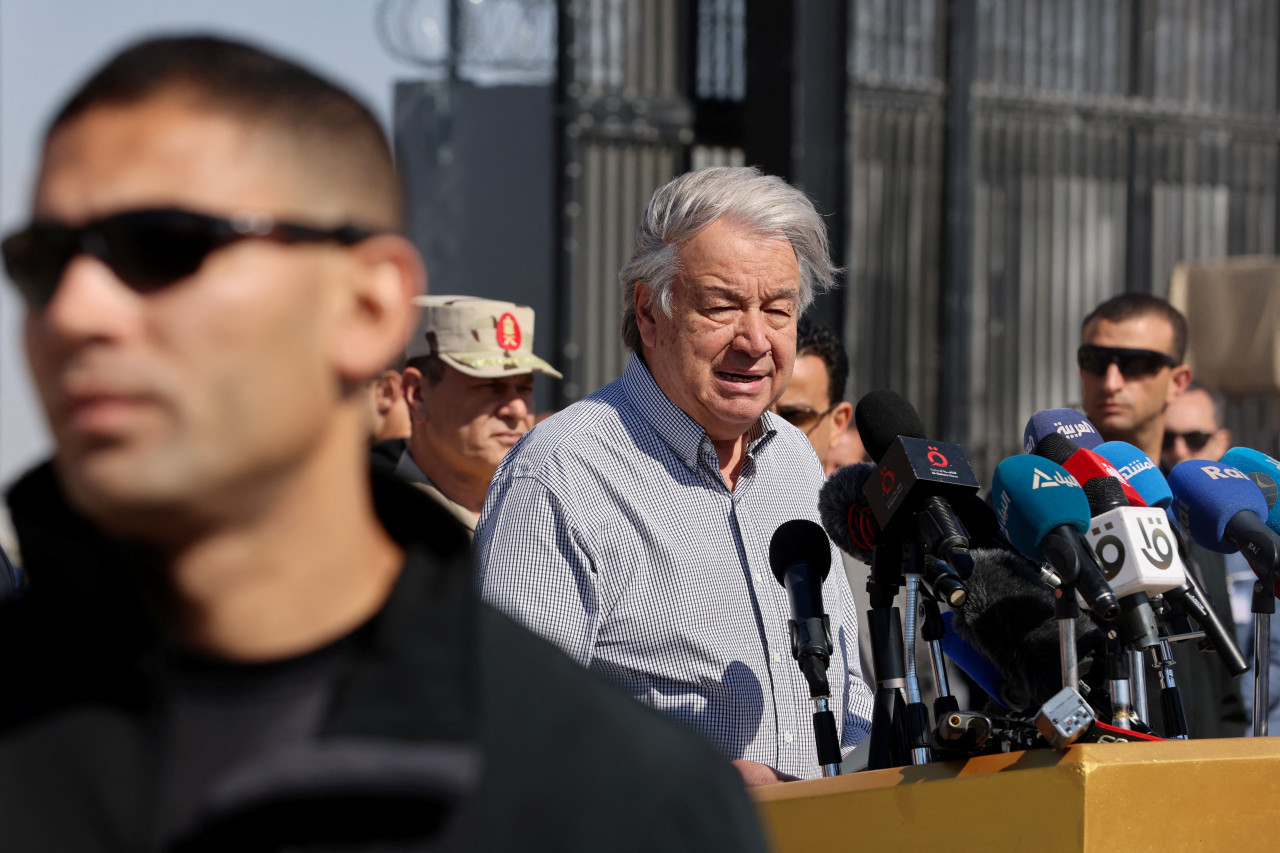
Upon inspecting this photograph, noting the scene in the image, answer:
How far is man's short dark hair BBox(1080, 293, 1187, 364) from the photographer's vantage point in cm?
488

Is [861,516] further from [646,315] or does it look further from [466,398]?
[466,398]

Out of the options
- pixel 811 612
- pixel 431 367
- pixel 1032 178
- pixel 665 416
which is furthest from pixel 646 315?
pixel 1032 178

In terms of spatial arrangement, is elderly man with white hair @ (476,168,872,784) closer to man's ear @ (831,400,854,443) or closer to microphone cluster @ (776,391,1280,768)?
microphone cluster @ (776,391,1280,768)

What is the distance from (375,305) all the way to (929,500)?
125 cm

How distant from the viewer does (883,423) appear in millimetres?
2297

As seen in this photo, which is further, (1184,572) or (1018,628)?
(1018,628)

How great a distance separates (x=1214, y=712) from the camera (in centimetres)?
399

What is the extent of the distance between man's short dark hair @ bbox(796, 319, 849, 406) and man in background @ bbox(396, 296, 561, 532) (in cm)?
83

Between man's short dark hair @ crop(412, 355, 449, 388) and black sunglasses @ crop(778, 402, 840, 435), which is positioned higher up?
man's short dark hair @ crop(412, 355, 449, 388)

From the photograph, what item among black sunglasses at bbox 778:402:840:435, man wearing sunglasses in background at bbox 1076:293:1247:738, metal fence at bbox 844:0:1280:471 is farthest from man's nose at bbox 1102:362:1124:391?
metal fence at bbox 844:0:1280:471

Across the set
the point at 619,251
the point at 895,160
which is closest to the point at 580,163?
the point at 619,251

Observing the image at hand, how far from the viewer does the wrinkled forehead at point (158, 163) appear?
0.92 m

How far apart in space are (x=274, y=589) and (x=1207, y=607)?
172 centimetres

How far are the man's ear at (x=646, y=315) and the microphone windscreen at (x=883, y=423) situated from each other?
0.56m
